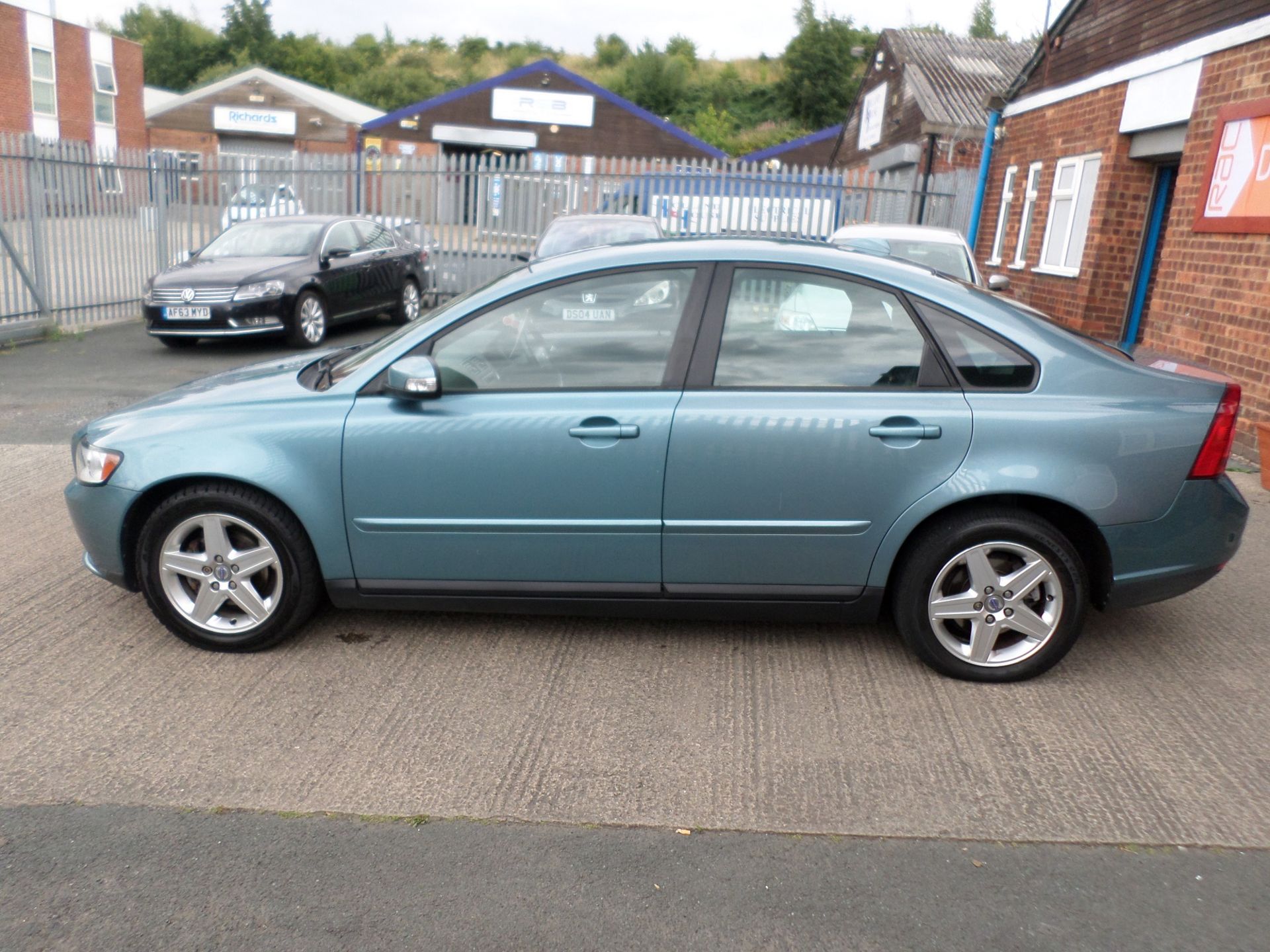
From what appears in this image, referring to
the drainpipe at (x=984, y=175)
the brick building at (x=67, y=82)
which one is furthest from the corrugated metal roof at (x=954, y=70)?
the brick building at (x=67, y=82)

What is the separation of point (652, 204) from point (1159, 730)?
15.0 metres

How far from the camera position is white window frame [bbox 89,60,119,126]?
1639 inches

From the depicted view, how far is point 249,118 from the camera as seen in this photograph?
48500 millimetres

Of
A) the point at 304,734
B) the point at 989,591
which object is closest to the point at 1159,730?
the point at 989,591

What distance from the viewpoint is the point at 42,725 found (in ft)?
11.7

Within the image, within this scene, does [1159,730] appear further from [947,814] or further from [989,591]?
[947,814]

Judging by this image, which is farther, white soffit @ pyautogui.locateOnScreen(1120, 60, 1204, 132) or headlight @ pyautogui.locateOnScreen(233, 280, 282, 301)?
headlight @ pyautogui.locateOnScreen(233, 280, 282, 301)

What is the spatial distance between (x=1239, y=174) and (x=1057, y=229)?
16.9 ft

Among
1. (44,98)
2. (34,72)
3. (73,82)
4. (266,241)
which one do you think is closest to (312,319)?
(266,241)

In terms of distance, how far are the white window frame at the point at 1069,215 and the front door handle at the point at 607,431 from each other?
10.2 metres

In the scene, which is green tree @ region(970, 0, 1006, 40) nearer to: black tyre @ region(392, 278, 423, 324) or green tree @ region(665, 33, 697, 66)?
green tree @ region(665, 33, 697, 66)

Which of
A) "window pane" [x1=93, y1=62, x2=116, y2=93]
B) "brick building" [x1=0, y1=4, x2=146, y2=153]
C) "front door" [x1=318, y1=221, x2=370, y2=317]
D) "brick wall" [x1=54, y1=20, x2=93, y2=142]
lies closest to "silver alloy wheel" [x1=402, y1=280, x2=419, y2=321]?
"front door" [x1=318, y1=221, x2=370, y2=317]

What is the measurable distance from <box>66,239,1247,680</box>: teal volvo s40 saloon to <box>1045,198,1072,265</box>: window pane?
10043 millimetres

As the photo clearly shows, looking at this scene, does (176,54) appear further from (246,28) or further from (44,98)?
(44,98)
